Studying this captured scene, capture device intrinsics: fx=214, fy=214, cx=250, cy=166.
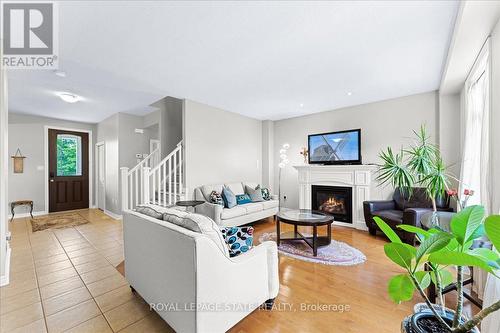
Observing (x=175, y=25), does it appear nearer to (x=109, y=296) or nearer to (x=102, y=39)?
(x=102, y=39)

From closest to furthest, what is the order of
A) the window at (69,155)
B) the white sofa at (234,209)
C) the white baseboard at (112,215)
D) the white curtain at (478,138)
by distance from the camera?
the white curtain at (478,138) → the white sofa at (234,209) → the white baseboard at (112,215) → the window at (69,155)

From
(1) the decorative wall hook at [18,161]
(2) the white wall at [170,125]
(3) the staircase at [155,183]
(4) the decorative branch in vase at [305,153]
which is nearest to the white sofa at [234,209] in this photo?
(3) the staircase at [155,183]

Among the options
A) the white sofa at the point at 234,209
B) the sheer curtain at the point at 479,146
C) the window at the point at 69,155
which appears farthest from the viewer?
the window at the point at 69,155

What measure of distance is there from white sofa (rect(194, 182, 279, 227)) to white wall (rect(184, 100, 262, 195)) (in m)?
0.31

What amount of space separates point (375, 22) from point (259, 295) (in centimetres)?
268

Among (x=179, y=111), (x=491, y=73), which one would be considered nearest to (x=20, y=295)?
(x=179, y=111)

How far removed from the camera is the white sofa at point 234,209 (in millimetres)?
3836

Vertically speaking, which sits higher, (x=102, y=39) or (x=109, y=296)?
(x=102, y=39)

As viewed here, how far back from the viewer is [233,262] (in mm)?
1538

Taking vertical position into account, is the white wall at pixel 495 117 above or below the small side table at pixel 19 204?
above

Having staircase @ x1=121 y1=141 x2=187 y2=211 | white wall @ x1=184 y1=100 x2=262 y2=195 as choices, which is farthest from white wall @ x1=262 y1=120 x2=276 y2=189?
staircase @ x1=121 y1=141 x2=187 y2=211

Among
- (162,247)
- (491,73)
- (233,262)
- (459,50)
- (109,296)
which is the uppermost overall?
(459,50)

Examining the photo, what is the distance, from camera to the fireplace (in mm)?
4531

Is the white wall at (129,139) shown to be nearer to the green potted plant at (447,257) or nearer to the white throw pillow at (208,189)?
the white throw pillow at (208,189)
